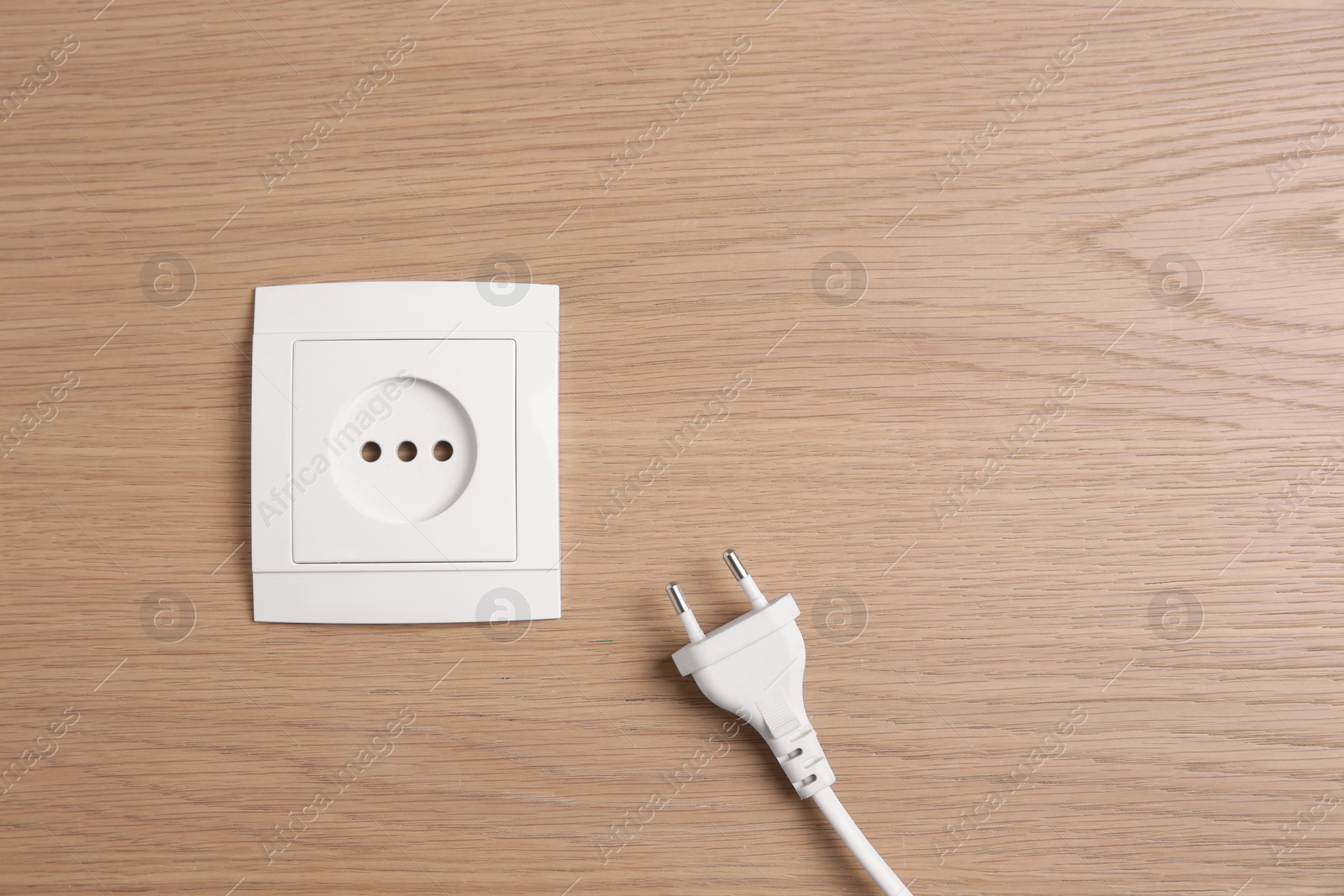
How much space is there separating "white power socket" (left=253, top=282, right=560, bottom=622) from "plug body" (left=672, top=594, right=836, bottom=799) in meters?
0.11

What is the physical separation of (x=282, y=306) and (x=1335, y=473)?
2.48 feet

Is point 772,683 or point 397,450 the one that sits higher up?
point 397,450

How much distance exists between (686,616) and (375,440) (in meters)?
0.25

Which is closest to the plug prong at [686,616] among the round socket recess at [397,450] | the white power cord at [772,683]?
the white power cord at [772,683]

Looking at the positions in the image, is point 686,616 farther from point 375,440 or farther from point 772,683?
point 375,440

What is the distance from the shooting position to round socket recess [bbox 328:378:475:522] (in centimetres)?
54

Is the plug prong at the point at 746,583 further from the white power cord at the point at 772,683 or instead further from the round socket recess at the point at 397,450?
the round socket recess at the point at 397,450

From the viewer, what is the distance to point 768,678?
1.67ft

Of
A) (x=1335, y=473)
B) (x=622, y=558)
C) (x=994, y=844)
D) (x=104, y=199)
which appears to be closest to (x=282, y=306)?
(x=104, y=199)

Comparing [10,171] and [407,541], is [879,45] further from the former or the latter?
[10,171]

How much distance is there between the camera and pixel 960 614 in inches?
21.5

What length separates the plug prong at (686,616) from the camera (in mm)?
506

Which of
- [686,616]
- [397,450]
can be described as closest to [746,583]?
[686,616]

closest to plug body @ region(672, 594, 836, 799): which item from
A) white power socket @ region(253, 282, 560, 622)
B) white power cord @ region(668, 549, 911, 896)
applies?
white power cord @ region(668, 549, 911, 896)
